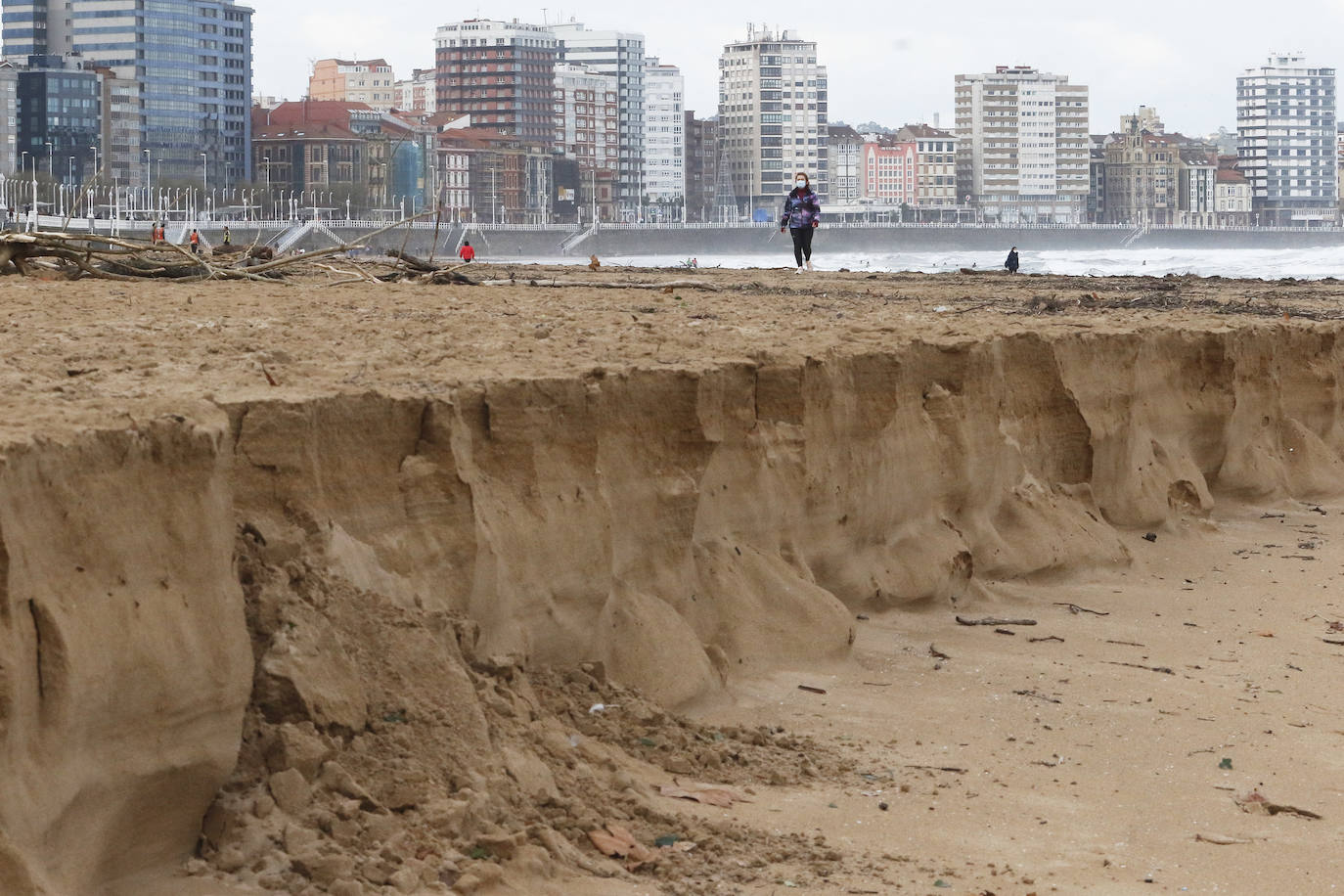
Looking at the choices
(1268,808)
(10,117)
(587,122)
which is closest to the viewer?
(1268,808)

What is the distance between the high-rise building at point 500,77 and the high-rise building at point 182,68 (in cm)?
4007

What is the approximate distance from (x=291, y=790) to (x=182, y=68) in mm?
149602

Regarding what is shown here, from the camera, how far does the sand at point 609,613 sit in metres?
4.34

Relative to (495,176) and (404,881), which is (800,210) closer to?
(404,881)

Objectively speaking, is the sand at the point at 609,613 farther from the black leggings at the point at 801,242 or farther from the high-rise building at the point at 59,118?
the high-rise building at the point at 59,118

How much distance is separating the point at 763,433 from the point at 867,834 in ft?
8.32

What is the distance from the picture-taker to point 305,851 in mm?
4340

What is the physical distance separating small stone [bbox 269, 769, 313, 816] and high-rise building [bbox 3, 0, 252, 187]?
13734cm

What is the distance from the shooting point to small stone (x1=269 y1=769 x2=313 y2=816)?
4.50 m

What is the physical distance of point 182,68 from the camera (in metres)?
146


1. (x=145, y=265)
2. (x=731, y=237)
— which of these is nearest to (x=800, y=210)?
(x=145, y=265)

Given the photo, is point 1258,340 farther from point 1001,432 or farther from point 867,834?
point 867,834

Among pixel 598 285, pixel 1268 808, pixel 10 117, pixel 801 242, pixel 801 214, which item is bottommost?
pixel 1268 808

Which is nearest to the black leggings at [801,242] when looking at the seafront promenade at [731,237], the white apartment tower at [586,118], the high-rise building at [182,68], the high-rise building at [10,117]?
the seafront promenade at [731,237]
